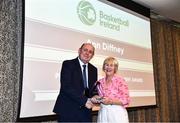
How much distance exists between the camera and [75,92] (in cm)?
257

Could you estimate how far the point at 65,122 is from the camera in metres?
2.57

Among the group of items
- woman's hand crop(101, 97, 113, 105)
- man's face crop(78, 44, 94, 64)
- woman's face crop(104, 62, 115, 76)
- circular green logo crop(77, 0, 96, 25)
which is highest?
circular green logo crop(77, 0, 96, 25)

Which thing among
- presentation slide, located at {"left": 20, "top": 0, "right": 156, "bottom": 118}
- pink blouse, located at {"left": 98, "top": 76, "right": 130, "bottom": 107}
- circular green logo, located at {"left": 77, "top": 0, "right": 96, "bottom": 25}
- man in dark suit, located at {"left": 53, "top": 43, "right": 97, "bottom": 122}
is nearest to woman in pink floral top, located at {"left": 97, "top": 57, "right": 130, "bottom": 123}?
pink blouse, located at {"left": 98, "top": 76, "right": 130, "bottom": 107}

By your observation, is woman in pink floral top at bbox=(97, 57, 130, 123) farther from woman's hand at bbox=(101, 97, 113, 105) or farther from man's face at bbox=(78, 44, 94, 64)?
man's face at bbox=(78, 44, 94, 64)

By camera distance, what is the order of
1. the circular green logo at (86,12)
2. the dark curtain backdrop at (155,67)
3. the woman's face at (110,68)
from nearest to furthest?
1. the dark curtain backdrop at (155,67)
2. the woman's face at (110,68)
3. the circular green logo at (86,12)

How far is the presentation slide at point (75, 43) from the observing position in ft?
8.26

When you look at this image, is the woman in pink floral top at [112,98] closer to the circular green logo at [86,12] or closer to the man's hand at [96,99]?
the man's hand at [96,99]

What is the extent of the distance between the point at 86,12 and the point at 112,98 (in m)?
1.11

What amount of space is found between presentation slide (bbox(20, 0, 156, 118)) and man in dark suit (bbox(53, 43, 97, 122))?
0.34 feet

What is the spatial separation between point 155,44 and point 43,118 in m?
2.64

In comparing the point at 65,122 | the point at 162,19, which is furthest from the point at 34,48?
the point at 162,19

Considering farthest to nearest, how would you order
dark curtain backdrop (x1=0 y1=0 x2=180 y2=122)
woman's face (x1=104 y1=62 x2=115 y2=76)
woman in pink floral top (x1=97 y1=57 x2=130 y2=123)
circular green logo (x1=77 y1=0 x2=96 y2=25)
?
circular green logo (x1=77 y1=0 x2=96 y2=25) → woman's face (x1=104 y1=62 x2=115 y2=76) → woman in pink floral top (x1=97 y1=57 x2=130 y2=123) → dark curtain backdrop (x1=0 y1=0 x2=180 y2=122)

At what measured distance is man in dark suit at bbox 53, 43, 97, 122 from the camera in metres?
2.57

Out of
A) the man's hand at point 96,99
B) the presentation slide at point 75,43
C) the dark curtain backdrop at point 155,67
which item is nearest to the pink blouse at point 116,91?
the man's hand at point 96,99
